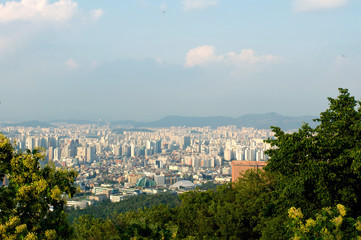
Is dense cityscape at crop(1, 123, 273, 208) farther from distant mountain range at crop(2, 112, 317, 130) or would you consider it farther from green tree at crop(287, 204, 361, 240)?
distant mountain range at crop(2, 112, 317, 130)

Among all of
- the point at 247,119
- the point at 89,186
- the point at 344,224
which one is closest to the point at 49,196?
the point at 344,224

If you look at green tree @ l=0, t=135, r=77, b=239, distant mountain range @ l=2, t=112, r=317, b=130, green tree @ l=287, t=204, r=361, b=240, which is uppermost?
distant mountain range @ l=2, t=112, r=317, b=130

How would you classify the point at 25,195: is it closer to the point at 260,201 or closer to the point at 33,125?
the point at 260,201

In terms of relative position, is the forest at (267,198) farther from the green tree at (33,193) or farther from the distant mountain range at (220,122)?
the distant mountain range at (220,122)

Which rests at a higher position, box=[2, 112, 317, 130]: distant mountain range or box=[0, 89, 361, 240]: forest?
box=[2, 112, 317, 130]: distant mountain range

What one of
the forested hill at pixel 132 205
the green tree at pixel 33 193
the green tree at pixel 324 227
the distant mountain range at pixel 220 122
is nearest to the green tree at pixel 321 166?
the green tree at pixel 324 227

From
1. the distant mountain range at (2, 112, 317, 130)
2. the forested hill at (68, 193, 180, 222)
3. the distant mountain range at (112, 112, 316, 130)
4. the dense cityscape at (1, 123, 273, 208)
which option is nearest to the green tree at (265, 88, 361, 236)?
the forested hill at (68, 193, 180, 222)

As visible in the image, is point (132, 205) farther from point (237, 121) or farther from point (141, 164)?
point (237, 121)

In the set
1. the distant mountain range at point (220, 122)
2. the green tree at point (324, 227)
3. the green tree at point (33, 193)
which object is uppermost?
the distant mountain range at point (220, 122)
